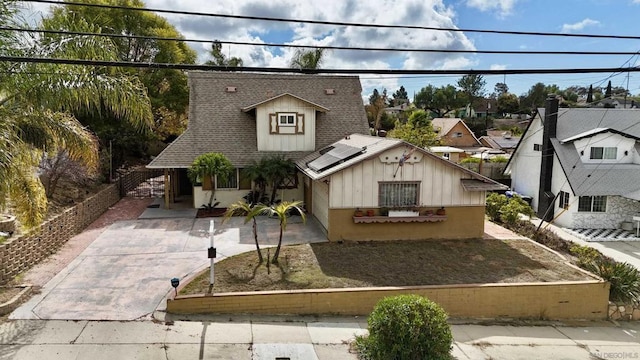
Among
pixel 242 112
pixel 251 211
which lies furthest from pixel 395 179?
pixel 242 112

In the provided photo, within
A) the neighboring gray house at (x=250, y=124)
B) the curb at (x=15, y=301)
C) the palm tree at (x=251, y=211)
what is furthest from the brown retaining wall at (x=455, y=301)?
the neighboring gray house at (x=250, y=124)

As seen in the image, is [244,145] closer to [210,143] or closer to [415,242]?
[210,143]

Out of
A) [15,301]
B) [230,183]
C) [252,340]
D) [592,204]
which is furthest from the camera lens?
[592,204]

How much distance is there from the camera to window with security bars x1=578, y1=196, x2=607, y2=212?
20125 mm

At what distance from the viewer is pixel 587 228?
2016 cm

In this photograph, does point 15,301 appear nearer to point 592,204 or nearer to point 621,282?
point 621,282

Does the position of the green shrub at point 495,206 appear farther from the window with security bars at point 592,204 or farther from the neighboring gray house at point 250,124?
the neighboring gray house at point 250,124

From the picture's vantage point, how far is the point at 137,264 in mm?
12289

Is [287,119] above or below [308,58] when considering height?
below

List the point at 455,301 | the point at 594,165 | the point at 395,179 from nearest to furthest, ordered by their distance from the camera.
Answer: the point at 455,301
the point at 395,179
the point at 594,165

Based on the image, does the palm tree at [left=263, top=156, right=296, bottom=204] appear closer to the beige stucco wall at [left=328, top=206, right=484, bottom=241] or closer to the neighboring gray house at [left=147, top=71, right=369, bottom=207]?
the neighboring gray house at [left=147, top=71, right=369, bottom=207]

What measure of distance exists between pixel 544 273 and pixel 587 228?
9.68 m

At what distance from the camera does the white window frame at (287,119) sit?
20.1 m

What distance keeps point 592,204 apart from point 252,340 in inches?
730
